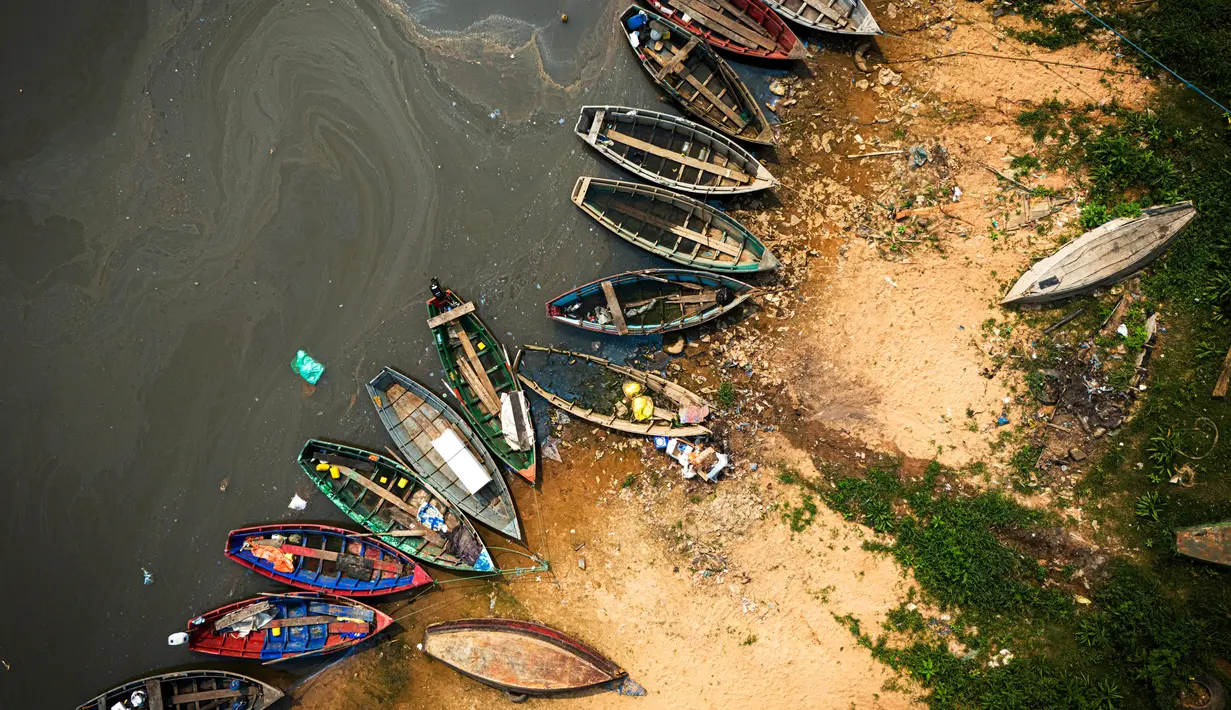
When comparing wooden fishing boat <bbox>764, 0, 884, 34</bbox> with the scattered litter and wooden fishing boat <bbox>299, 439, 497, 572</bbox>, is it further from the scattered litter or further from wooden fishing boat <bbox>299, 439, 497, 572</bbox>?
wooden fishing boat <bbox>299, 439, 497, 572</bbox>

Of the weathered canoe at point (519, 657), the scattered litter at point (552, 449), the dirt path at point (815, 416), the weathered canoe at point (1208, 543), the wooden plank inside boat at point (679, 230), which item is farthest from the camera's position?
the scattered litter at point (552, 449)

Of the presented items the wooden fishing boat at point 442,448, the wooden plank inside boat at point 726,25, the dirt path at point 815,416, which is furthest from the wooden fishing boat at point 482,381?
the wooden plank inside boat at point 726,25

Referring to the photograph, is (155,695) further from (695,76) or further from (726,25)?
(726,25)

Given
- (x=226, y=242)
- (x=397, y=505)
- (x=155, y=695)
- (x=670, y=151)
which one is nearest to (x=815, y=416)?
(x=670, y=151)

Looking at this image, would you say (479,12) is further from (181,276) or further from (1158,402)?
(1158,402)

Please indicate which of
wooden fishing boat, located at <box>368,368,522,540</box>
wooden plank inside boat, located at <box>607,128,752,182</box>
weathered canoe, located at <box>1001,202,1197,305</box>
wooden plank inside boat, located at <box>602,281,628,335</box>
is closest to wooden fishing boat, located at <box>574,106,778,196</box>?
wooden plank inside boat, located at <box>607,128,752,182</box>

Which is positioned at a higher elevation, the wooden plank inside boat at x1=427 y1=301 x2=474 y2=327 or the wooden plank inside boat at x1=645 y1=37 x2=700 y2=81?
the wooden plank inside boat at x1=645 y1=37 x2=700 y2=81

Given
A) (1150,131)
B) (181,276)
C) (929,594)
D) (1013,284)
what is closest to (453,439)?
(181,276)

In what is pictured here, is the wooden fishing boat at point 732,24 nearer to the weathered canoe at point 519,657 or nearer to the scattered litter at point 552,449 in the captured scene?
the scattered litter at point 552,449
